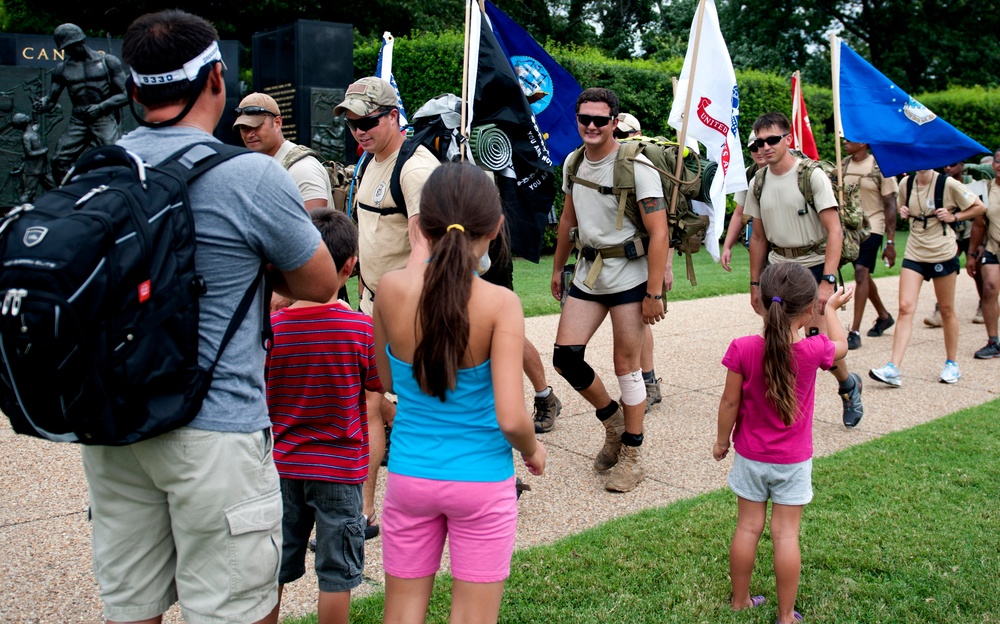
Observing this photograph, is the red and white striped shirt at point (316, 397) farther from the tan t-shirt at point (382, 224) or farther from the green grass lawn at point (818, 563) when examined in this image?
the tan t-shirt at point (382, 224)

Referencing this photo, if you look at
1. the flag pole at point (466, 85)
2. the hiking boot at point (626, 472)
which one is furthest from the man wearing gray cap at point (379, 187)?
the hiking boot at point (626, 472)

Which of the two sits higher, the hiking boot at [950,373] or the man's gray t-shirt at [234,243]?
the man's gray t-shirt at [234,243]

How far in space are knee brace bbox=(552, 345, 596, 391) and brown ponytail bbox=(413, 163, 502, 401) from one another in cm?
262

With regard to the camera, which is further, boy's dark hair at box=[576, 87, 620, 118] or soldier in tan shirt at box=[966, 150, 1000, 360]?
soldier in tan shirt at box=[966, 150, 1000, 360]

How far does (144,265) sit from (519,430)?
1.00 metres

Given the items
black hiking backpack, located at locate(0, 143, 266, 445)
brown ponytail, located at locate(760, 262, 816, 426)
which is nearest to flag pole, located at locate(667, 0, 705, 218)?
brown ponytail, located at locate(760, 262, 816, 426)

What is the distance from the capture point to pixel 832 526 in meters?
4.33

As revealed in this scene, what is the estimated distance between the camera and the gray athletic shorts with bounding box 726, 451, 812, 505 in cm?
334

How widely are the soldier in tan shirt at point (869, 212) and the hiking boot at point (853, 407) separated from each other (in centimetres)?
309

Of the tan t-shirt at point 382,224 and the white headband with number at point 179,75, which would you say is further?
the tan t-shirt at point 382,224

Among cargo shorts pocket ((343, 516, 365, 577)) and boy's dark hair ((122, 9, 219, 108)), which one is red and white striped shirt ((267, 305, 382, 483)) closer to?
cargo shorts pocket ((343, 516, 365, 577))

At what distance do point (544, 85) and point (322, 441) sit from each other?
4.33m

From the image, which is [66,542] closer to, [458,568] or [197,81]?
[458,568]

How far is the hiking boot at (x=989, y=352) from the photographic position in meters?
8.90
